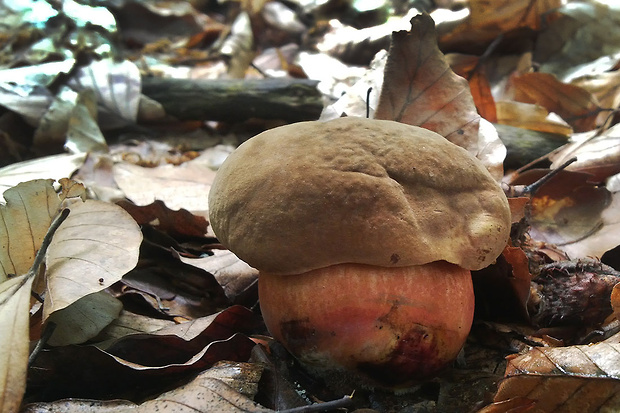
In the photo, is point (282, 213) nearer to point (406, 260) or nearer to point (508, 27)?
point (406, 260)

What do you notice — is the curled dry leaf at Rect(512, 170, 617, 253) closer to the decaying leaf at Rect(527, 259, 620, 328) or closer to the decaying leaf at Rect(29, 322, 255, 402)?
the decaying leaf at Rect(527, 259, 620, 328)

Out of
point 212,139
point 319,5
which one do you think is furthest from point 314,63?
point 319,5

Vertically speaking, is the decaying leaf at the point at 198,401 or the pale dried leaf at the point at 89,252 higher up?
the pale dried leaf at the point at 89,252

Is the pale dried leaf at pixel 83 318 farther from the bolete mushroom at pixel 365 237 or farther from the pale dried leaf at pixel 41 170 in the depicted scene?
the pale dried leaf at pixel 41 170

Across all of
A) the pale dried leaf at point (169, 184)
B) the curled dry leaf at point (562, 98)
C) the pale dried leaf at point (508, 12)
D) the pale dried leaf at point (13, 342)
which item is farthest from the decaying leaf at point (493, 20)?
the pale dried leaf at point (13, 342)

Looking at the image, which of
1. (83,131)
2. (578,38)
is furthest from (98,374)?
(578,38)

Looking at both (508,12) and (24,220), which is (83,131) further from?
(508,12)

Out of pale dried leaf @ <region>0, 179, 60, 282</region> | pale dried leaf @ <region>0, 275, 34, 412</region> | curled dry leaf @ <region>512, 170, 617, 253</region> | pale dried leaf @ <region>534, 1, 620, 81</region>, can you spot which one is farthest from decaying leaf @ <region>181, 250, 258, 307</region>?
pale dried leaf @ <region>534, 1, 620, 81</region>
